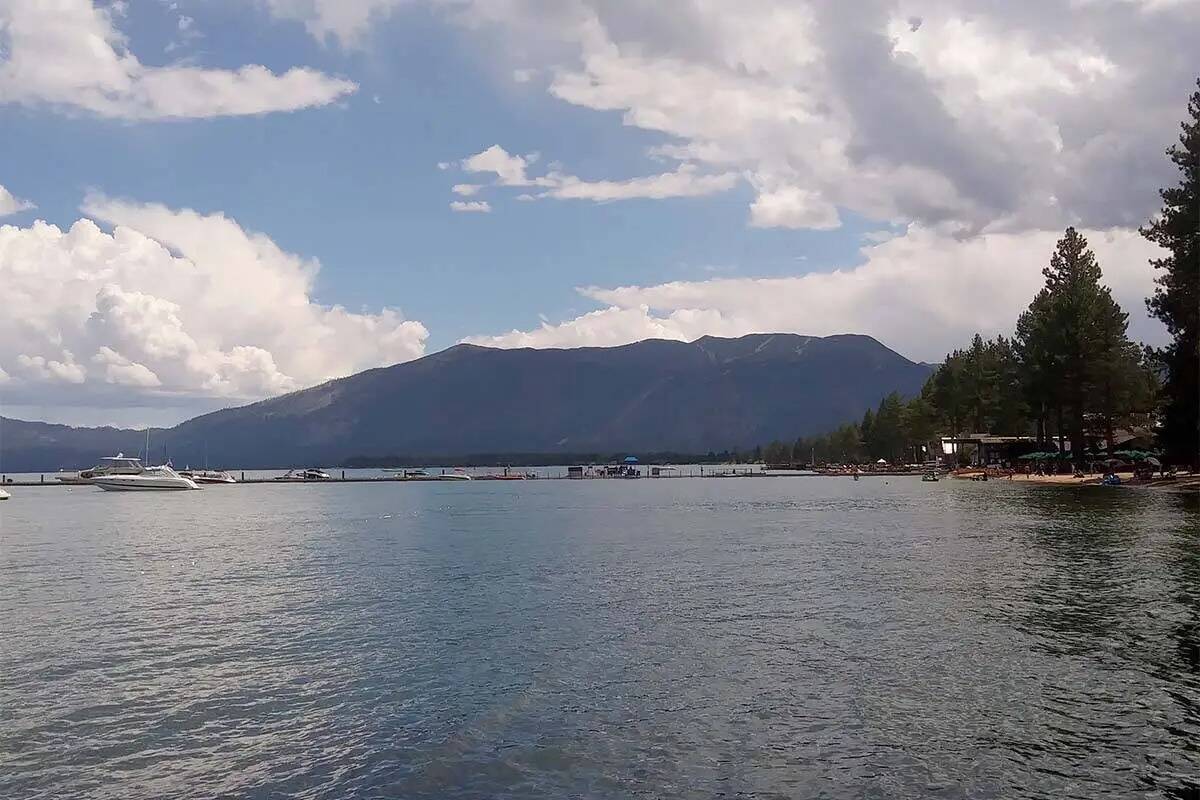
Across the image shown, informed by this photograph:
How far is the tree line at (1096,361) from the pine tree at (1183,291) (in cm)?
9

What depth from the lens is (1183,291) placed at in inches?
3044

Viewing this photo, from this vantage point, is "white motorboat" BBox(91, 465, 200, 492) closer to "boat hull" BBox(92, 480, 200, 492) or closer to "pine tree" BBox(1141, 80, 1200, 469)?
Answer: "boat hull" BBox(92, 480, 200, 492)

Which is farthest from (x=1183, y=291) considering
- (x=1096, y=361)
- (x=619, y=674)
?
(x=619, y=674)

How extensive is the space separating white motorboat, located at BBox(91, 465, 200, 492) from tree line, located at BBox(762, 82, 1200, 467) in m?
155

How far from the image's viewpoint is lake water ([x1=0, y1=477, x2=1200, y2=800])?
16.9 m

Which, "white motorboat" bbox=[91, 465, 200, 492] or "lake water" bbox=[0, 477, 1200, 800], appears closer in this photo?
"lake water" bbox=[0, 477, 1200, 800]

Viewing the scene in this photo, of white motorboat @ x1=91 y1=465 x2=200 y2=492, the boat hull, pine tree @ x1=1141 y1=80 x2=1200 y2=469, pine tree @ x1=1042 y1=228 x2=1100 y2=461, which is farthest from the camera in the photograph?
white motorboat @ x1=91 y1=465 x2=200 y2=492

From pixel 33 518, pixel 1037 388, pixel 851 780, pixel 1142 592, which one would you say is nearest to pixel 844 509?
pixel 1037 388

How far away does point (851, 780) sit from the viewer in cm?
1614

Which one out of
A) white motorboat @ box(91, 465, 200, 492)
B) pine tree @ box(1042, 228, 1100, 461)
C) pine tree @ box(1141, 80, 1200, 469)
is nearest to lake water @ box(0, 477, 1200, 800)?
pine tree @ box(1141, 80, 1200, 469)

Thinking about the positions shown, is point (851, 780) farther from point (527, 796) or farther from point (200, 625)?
point (200, 625)

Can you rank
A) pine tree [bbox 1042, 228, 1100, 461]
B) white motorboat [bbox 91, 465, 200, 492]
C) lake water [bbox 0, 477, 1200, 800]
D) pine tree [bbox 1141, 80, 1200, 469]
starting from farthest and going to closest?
white motorboat [bbox 91, 465, 200, 492] → pine tree [bbox 1042, 228, 1100, 461] → pine tree [bbox 1141, 80, 1200, 469] → lake water [bbox 0, 477, 1200, 800]

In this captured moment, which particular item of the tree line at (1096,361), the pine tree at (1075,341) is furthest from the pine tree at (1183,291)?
the pine tree at (1075,341)

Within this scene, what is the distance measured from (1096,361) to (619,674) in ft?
332
